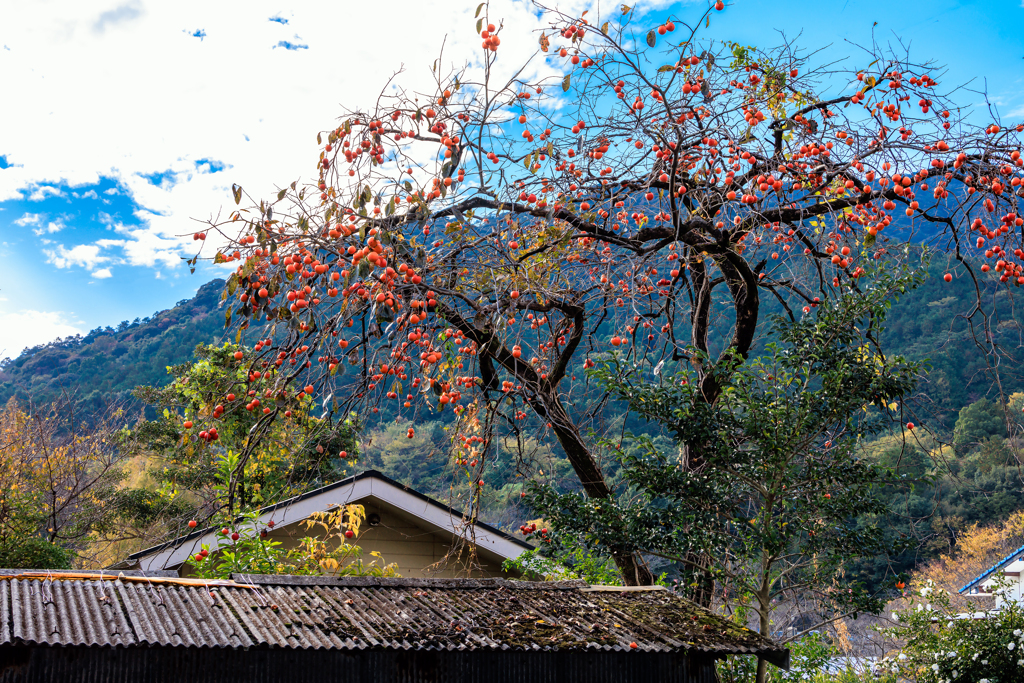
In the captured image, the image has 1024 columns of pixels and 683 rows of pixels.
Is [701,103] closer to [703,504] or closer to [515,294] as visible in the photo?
[515,294]

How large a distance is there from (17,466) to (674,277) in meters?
12.1

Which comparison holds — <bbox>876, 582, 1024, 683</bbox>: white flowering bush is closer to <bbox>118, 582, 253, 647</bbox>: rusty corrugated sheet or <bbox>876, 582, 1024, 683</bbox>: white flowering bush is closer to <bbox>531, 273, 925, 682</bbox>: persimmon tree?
<bbox>531, 273, 925, 682</bbox>: persimmon tree

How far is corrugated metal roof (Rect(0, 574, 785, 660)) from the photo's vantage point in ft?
12.3

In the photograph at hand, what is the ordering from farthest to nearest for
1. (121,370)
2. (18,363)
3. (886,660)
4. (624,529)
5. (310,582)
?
(18,363) < (121,370) < (886,660) < (624,529) < (310,582)

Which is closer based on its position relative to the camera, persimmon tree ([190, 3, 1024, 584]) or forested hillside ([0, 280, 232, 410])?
persimmon tree ([190, 3, 1024, 584])

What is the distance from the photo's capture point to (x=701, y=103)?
5180 millimetres

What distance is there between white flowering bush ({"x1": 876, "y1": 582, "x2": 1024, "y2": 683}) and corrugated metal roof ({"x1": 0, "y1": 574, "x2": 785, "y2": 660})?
4138mm

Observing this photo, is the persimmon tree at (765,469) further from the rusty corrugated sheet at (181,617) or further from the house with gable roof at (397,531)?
the rusty corrugated sheet at (181,617)

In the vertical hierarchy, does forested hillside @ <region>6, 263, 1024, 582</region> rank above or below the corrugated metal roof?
above

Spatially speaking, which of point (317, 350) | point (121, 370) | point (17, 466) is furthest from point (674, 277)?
point (121, 370)

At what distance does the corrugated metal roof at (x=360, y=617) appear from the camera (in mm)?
3740

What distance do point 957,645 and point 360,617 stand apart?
21.7ft

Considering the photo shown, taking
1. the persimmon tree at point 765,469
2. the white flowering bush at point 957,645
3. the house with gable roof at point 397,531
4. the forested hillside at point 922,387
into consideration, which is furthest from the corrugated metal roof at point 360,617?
the forested hillside at point 922,387

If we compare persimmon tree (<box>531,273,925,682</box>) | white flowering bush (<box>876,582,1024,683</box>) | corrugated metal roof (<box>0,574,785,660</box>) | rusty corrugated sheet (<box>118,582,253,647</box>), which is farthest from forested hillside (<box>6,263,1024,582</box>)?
rusty corrugated sheet (<box>118,582,253,647</box>)
